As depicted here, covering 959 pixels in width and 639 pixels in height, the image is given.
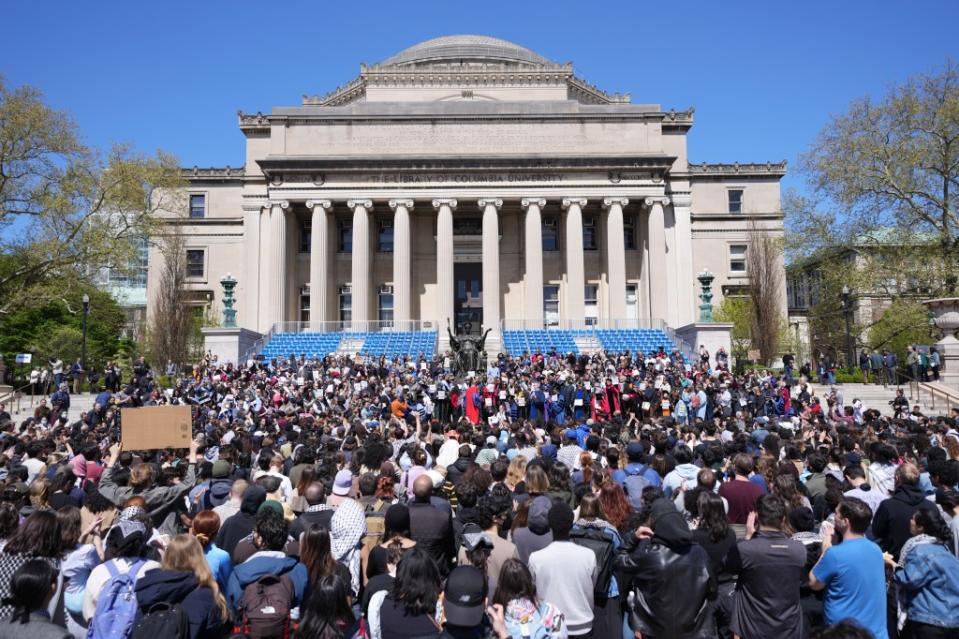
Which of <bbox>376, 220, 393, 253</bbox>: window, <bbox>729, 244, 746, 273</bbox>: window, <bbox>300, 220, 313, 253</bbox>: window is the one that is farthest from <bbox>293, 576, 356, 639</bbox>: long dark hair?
<bbox>729, 244, 746, 273</bbox>: window

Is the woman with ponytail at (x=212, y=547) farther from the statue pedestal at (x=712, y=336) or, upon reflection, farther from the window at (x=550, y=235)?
the window at (x=550, y=235)

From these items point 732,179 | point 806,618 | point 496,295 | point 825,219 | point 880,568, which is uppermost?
point 732,179

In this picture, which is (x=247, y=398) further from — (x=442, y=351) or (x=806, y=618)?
(x=806, y=618)

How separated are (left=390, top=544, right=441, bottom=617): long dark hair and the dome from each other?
57.7 meters

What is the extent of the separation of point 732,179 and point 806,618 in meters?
55.8

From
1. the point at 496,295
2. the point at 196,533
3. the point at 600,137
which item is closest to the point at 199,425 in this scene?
the point at 196,533

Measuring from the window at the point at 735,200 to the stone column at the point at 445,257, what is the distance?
2482 centimetres

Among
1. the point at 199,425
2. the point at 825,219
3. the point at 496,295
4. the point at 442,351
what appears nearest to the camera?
the point at 199,425

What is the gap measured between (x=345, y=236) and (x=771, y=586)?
46549 millimetres

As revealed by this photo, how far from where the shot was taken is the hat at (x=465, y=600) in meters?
5.05

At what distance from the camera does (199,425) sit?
20516mm

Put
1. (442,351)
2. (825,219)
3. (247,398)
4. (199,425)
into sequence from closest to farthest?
(199,425) → (247,398) → (825,219) → (442,351)

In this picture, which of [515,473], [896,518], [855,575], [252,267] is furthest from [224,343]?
[855,575]

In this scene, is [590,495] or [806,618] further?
[590,495]
